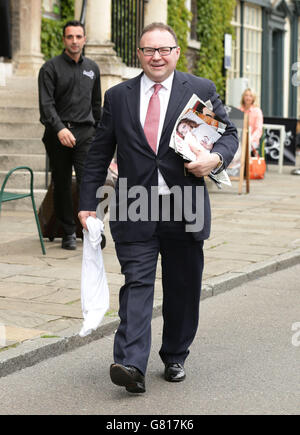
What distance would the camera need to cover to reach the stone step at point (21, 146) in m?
12.9

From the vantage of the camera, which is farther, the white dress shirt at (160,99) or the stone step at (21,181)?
the stone step at (21,181)

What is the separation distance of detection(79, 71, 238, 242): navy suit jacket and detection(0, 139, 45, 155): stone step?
808 centimetres

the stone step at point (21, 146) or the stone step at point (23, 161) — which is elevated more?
the stone step at point (21, 146)

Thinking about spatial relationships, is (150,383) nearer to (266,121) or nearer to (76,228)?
(76,228)

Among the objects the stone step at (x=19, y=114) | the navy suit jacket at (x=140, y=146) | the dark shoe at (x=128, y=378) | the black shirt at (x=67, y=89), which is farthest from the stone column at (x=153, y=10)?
the dark shoe at (x=128, y=378)

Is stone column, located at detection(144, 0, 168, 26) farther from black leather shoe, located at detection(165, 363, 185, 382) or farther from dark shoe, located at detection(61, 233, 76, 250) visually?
black leather shoe, located at detection(165, 363, 185, 382)

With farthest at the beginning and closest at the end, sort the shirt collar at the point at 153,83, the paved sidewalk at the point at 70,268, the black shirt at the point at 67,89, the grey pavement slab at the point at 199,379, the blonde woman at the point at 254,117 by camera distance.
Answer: the blonde woman at the point at 254,117, the black shirt at the point at 67,89, the paved sidewalk at the point at 70,268, the shirt collar at the point at 153,83, the grey pavement slab at the point at 199,379

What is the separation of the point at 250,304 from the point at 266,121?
44.2 feet

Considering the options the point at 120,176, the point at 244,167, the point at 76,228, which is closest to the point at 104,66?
the point at 244,167

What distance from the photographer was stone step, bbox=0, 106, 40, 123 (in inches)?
535

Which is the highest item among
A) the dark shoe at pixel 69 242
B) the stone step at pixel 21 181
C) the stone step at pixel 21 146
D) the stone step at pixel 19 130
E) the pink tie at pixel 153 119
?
the pink tie at pixel 153 119

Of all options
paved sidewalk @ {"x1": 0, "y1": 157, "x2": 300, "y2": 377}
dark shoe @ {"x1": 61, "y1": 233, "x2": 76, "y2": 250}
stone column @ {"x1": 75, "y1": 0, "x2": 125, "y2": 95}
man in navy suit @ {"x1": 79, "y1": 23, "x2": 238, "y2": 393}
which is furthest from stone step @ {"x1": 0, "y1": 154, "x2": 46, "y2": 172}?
man in navy suit @ {"x1": 79, "y1": 23, "x2": 238, "y2": 393}

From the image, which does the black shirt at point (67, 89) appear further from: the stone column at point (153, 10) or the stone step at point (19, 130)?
the stone column at point (153, 10)

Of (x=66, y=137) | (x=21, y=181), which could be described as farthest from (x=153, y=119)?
(x=21, y=181)
